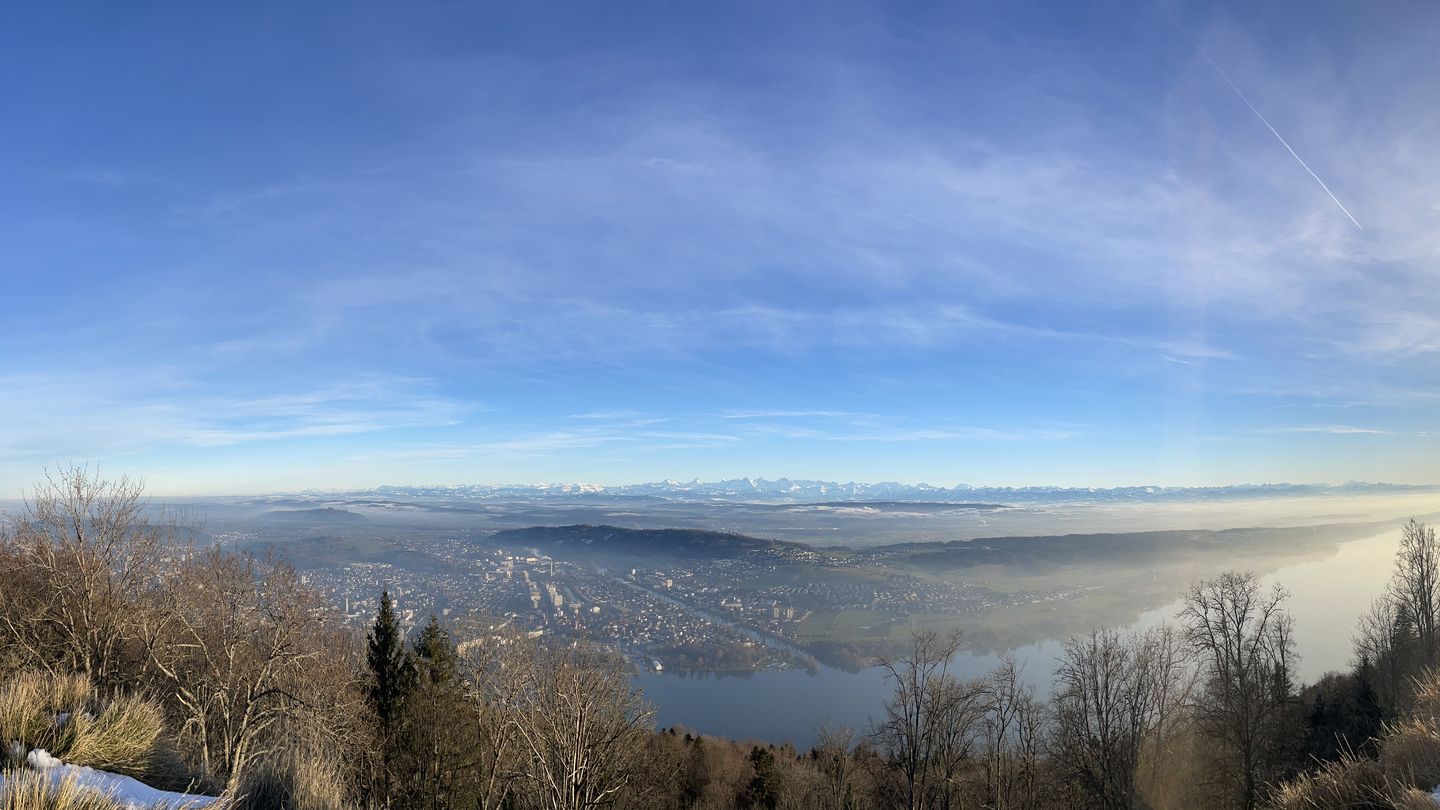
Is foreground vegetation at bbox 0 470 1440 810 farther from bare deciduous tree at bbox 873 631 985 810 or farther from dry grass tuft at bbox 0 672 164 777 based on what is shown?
dry grass tuft at bbox 0 672 164 777

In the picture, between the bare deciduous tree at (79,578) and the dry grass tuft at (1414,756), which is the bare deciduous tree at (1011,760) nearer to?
the dry grass tuft at (1414,756)

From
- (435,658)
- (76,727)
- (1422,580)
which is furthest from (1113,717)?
(76,727)

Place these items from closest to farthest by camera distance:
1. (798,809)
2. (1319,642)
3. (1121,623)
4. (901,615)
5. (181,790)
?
Answer: (181,790), (798,809), (1319,642), (1121,623), (901,615)

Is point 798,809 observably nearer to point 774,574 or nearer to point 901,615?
point 901,615

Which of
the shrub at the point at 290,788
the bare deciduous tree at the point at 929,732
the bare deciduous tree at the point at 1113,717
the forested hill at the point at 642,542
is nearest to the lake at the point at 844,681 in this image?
the bare deciduous tree at the point at 929,732

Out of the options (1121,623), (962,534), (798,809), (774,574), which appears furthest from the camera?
(962,534)

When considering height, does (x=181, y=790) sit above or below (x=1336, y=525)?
above

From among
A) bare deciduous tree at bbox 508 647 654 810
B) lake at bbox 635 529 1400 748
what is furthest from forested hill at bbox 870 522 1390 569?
bare deciduous tree at bbox 508 647 654 810

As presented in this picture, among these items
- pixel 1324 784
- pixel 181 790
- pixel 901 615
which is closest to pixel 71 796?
pixel 181 790
